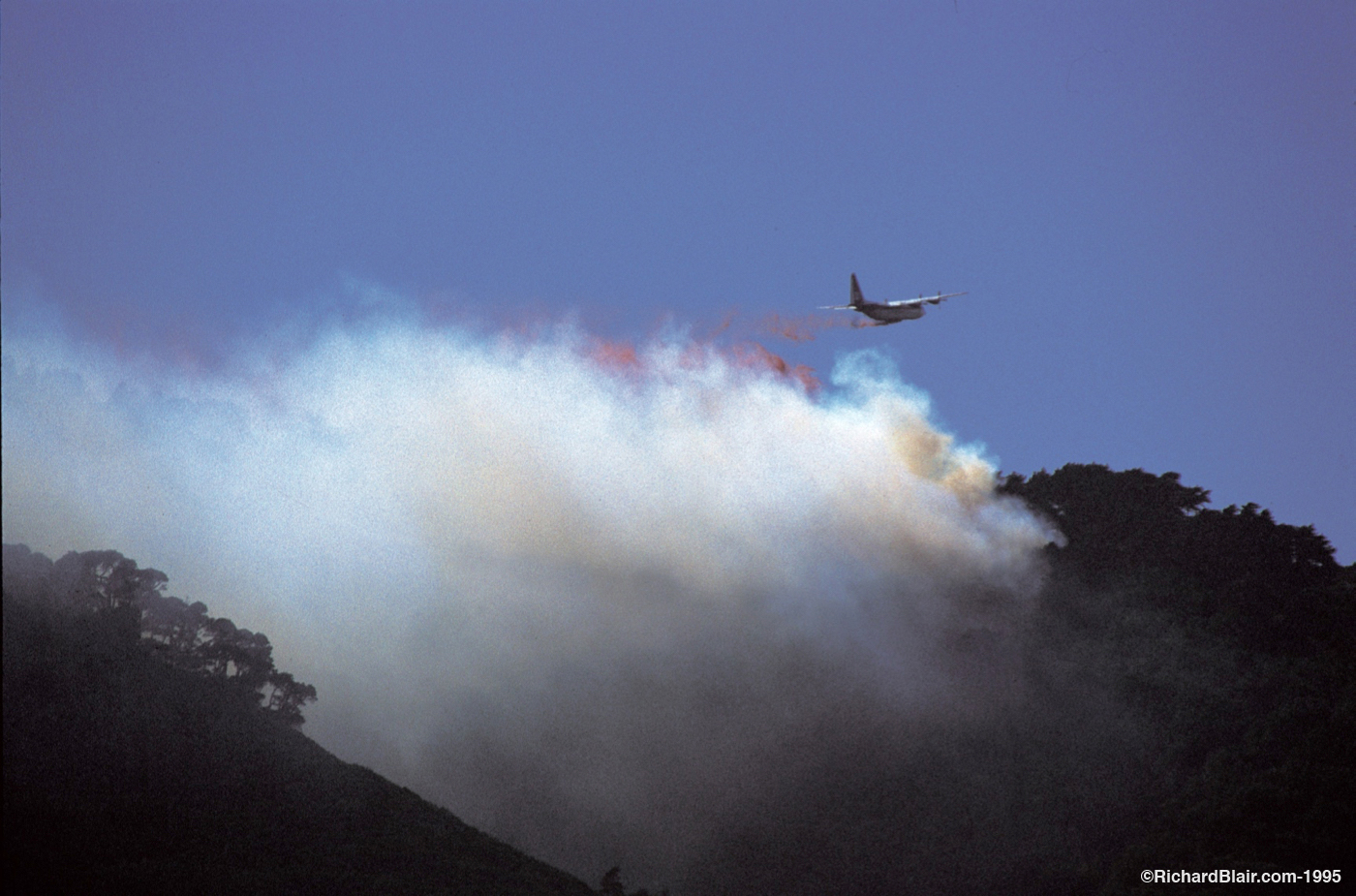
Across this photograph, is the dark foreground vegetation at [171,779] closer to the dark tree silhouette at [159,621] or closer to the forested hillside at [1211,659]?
the dark tree silhouette at [159,621]

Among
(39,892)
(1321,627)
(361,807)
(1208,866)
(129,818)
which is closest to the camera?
(39,892)

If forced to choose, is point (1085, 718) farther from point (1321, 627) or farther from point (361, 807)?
point (361, 807)

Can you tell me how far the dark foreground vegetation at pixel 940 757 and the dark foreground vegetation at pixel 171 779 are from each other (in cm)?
35

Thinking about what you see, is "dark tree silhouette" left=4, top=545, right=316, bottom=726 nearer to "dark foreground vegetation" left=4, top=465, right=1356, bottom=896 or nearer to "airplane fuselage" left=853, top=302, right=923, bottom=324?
"dark foreground vegetation" left=4, top=465, right=1356, bottom=896

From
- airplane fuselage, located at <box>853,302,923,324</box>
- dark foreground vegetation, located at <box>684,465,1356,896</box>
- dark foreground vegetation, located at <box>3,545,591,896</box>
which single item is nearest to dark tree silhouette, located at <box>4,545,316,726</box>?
dark foreground vegetation, located at <box>3,545,591,896</box>

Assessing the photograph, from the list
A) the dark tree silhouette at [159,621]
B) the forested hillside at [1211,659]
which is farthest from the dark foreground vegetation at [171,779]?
the forested hillside at [1211,659]

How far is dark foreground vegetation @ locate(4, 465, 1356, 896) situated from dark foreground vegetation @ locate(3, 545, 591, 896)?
0.35 metres

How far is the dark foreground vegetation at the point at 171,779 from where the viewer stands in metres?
103

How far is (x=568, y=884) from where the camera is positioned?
138m

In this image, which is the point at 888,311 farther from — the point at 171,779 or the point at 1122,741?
the point at 171,779

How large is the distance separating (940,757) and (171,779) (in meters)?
106

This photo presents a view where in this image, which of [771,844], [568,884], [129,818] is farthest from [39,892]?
[771,844]

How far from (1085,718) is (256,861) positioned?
11352 cm

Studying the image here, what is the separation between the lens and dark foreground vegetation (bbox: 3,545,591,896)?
10331cm
